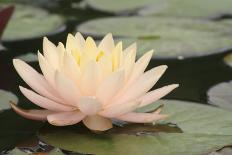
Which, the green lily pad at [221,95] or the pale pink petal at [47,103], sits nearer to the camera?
the pale pink petal at [47,103]

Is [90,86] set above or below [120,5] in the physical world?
→ below

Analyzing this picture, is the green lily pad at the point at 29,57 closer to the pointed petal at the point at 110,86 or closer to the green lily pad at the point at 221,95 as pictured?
the green lily pad at the point at 221,95

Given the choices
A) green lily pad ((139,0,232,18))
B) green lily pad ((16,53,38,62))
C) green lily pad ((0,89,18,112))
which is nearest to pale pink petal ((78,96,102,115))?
green lily pad ((0,89,18,112))

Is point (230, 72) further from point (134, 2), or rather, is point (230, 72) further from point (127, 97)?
point (134, 2)

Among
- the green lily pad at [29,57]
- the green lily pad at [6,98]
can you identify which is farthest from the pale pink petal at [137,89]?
the green lily pad at [29,57]

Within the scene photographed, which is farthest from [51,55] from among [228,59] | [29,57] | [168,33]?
[168,33]

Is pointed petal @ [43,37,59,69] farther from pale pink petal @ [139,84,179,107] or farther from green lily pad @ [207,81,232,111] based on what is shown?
green lily pad @ [207,81,232,111]

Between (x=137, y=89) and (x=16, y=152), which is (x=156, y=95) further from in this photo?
(x=16, y=152)
